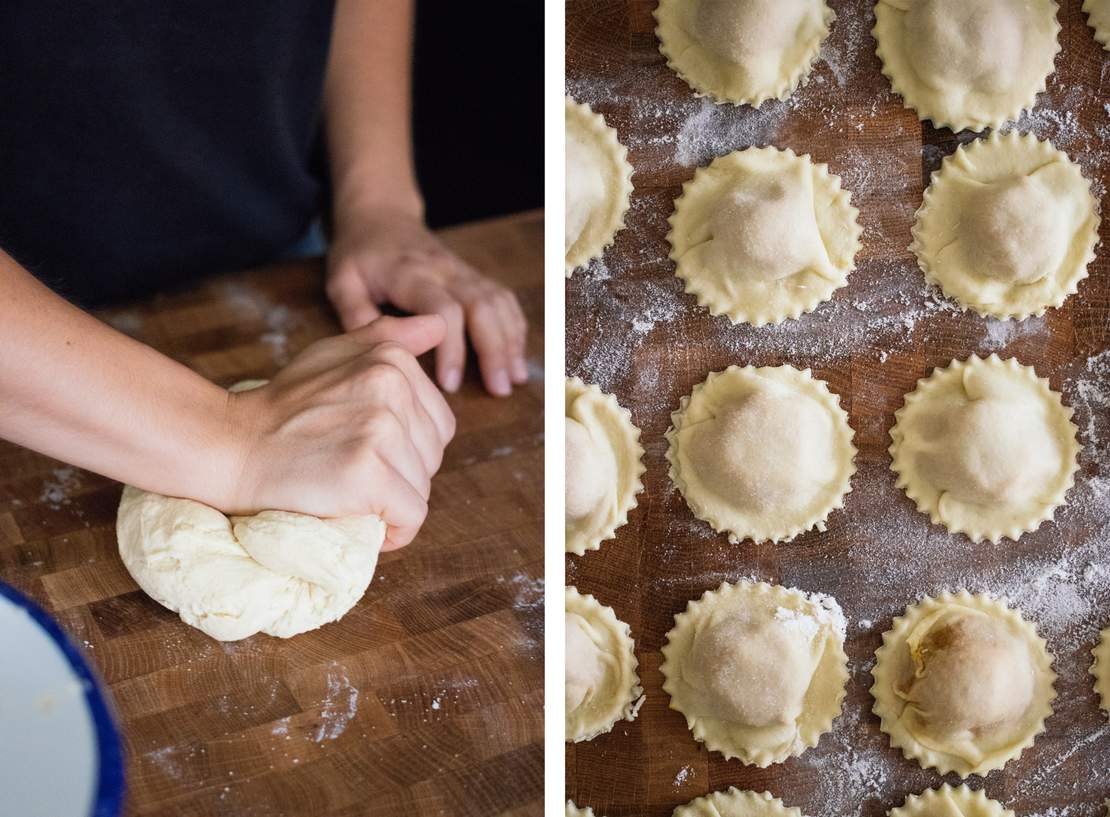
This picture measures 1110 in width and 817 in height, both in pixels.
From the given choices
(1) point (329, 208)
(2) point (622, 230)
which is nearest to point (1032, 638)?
(2) point (622, 230)

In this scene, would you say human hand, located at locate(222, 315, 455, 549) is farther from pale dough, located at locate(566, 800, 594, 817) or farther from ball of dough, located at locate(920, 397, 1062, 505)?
ball of dough, located at locate(920, 397, 1062, 505)

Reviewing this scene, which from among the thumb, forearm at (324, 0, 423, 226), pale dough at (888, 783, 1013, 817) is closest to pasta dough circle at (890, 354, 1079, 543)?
pale dough at (888, 783, 1013, 817)

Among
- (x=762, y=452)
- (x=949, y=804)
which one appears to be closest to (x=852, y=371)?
(x=762, y=452)

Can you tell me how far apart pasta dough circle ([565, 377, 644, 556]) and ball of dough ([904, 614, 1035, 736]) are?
465 mm

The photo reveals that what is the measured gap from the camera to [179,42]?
30.9 inches

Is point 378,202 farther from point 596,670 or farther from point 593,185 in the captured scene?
point 596,670

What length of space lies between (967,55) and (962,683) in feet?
2.89

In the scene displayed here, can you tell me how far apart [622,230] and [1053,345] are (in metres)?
0.65

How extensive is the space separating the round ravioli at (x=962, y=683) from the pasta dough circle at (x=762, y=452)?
210 mm

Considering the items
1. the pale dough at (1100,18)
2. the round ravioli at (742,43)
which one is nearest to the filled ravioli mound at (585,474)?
the round ravioli at (742,43)

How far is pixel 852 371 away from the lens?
4.44 feet

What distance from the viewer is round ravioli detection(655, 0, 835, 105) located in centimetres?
129

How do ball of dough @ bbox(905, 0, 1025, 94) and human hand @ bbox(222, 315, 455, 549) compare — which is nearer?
human hand @ bbox(222, 315, 455, 549)

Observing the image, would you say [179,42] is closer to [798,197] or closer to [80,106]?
[80,106]
